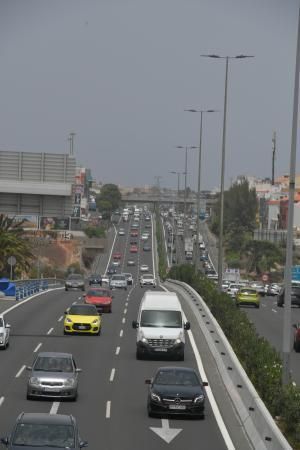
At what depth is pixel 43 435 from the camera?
58.6ft

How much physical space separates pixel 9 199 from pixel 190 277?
14.1 metres

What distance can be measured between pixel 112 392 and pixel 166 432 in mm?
6380

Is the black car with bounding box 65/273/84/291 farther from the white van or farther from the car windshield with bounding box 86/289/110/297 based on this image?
the white van

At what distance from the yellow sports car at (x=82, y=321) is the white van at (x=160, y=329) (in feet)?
17.6

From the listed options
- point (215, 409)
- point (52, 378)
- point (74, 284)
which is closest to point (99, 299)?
point (74, 284)

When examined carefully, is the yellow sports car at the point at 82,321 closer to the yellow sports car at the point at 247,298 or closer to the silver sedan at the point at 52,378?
the silver sedan at the point at 52,378

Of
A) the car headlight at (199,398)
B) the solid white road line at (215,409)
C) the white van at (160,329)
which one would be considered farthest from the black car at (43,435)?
the white van at (160,329)

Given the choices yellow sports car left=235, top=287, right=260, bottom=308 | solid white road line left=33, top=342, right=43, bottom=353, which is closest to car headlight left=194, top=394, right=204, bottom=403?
solid white road line left=33, top=342, right=43, bottom=353

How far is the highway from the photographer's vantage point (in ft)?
78.2

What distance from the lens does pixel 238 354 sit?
117ft

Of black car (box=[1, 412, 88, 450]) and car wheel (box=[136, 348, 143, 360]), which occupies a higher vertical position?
black car (box=[1, 412, 88, 450])

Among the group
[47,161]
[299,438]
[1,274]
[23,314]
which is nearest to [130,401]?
[299,438]

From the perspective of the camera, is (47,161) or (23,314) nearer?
(23,314)

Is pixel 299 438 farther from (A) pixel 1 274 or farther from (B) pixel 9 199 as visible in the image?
(A) pixel 1 274
